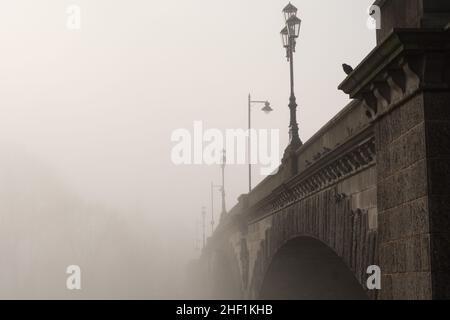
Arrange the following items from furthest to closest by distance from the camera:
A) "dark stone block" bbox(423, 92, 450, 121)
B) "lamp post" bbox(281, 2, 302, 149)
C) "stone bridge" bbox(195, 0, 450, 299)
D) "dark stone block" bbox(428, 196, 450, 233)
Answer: "lamp post" bbox(281, 2, 302, 149), "dark stone block" bbox(423, 92, 450, 121), "stone bridge" bbox(195, 0, 450, 299), "dark stone block" bbox(428, 196, 450, 233)

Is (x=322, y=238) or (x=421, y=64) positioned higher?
(x=421, y=64)

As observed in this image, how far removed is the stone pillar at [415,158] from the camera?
7246 millimetres

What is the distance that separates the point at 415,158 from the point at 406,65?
3.66 ft

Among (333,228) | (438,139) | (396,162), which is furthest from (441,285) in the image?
(333,228)

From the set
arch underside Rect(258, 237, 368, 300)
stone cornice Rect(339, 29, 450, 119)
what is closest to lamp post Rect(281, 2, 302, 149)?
arch underside Rect(258, 237, 368, 300)

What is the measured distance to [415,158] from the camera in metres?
7.67

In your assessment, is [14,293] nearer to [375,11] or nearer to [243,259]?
[243,259]

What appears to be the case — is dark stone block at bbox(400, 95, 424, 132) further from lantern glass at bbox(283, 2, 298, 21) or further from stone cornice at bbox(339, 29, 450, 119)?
lantern glass at bbox(283, 2, 298, 21)

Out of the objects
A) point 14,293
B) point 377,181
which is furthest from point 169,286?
point 377,181

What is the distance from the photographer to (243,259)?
29.0 m

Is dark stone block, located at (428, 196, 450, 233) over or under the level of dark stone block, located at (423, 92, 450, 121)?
under

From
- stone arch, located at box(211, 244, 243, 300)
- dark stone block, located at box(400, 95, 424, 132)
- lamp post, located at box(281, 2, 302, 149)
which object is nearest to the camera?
dark stone block, located at box(400, 95, 424, 132)

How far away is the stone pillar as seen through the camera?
725 cm
